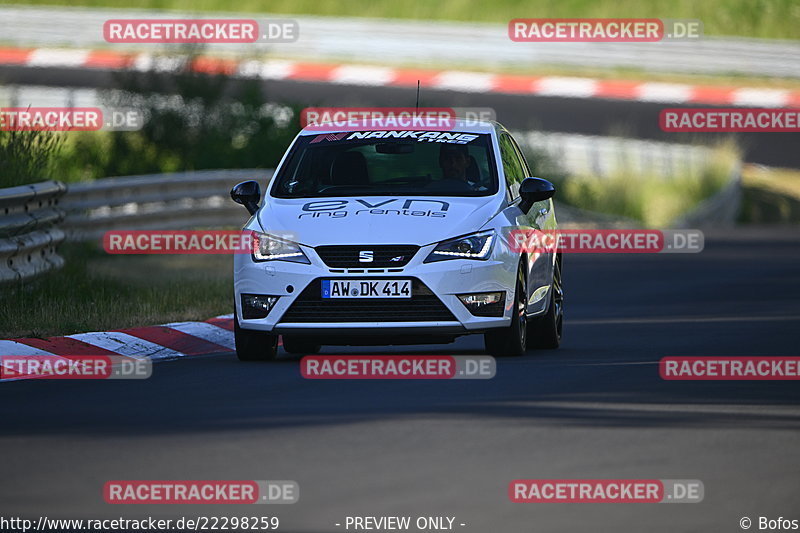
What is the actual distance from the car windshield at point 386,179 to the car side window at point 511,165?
167mm

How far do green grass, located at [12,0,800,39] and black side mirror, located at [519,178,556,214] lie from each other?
1431 inches


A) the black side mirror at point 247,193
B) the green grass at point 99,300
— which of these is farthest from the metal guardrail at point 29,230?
the black side mirror at point 247,193

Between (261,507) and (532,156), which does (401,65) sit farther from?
(261,507)

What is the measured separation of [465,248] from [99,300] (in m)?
4.09

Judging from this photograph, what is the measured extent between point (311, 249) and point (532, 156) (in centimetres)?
2015

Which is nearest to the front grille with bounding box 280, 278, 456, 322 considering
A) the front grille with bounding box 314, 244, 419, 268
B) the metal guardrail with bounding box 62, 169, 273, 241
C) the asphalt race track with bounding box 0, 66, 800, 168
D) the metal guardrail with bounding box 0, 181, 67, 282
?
the front grille with bounding box 314, 244, 419, 268

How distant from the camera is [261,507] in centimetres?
709

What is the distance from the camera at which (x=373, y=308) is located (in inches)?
449

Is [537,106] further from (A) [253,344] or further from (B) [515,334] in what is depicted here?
(A) [253,344]

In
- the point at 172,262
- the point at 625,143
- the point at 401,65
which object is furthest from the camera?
the point at 401,65

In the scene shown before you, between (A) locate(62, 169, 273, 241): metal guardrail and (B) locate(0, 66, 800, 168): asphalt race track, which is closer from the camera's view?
(A) locate(62, 169, 273, 241): metal guardrail

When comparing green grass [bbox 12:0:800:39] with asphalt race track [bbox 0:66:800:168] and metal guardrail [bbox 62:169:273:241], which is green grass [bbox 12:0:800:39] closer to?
asphalt race track [bbox 0:66:800:168]

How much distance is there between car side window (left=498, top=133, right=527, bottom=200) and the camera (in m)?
12.8

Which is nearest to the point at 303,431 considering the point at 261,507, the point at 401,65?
the point at 261,507
